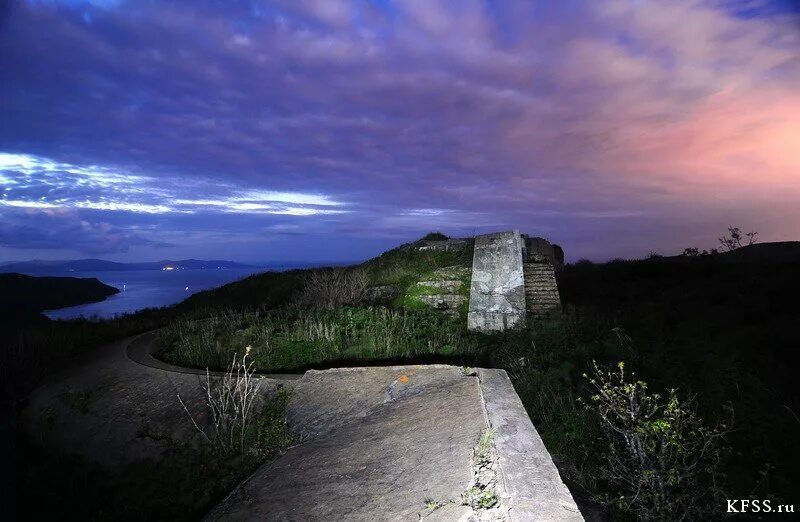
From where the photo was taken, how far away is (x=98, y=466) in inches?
252

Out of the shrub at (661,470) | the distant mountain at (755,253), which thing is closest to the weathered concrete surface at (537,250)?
the distant mountain at (755,253)

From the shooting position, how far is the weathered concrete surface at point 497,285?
37.0 ft

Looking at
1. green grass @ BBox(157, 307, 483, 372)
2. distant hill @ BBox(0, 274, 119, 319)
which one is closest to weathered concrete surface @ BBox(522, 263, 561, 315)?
green grass @ BBox(157, 307, 483, 372)

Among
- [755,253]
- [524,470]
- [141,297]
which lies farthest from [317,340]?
[141,297]

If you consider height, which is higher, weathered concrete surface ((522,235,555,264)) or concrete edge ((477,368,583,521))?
weathered concrete surface ((522,235,555,264))

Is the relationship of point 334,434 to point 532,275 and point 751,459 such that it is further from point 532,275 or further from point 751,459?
point 532,275

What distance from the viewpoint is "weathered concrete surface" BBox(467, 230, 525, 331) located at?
11.3 meters

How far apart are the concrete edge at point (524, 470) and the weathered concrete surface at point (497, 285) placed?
635 cm

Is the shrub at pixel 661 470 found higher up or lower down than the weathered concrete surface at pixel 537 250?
lower down

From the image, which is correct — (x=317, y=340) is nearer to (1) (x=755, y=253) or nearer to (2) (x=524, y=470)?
(2) (x=524, y=470)

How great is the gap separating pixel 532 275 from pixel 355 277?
6287 mm

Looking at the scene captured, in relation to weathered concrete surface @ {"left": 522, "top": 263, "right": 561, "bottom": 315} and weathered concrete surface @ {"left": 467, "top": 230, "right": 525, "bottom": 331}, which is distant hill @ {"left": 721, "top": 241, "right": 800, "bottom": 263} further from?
weathered concrete surface @ {"left": 467, "top": 230, "right": 525, "bottom": 331}

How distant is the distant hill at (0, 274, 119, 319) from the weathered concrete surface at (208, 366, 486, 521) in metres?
44.0

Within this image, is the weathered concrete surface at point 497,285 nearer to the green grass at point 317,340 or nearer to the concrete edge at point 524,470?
the green grass at point 317,340
